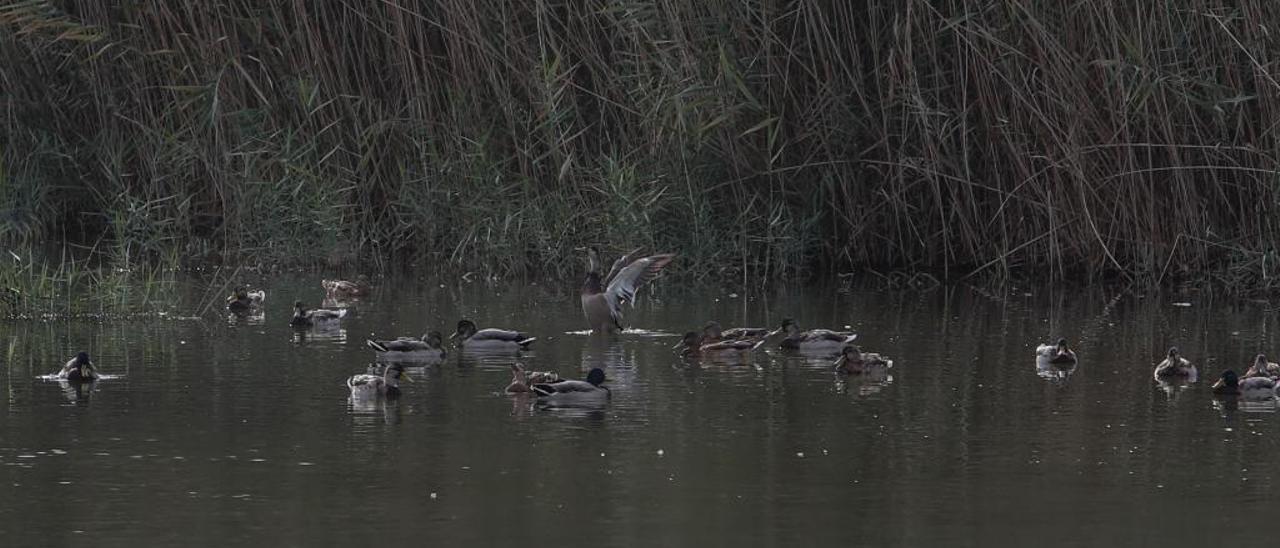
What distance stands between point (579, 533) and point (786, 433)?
2.58m

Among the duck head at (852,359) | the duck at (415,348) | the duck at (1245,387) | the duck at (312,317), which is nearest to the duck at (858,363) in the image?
the duck head at (852,359)

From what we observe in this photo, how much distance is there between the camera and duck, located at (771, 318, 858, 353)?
47.2 ft

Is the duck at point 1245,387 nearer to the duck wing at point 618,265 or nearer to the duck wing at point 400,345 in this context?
the duck wing at point 400,345

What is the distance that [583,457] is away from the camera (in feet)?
34.0

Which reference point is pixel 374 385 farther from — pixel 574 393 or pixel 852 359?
pixel 852 359

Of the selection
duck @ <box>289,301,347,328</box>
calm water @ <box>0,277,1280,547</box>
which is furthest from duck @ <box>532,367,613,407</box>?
duck @ <box>289,301,347,328</box>

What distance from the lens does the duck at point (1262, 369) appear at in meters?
12.8

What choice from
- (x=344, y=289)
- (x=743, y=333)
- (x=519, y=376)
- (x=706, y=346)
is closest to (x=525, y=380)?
(x=519, y=376)

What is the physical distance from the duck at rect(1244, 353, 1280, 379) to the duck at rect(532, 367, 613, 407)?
339 cm

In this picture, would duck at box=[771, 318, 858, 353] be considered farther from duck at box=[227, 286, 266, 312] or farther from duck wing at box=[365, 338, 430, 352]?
duck at box=[227, 286, 266, 312]

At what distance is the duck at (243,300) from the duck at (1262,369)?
672cm

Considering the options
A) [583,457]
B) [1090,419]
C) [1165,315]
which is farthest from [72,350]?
[1165,315]

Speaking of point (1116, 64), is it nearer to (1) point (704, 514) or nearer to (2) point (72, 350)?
(2) point (72, 350)

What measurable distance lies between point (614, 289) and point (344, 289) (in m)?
2.46
